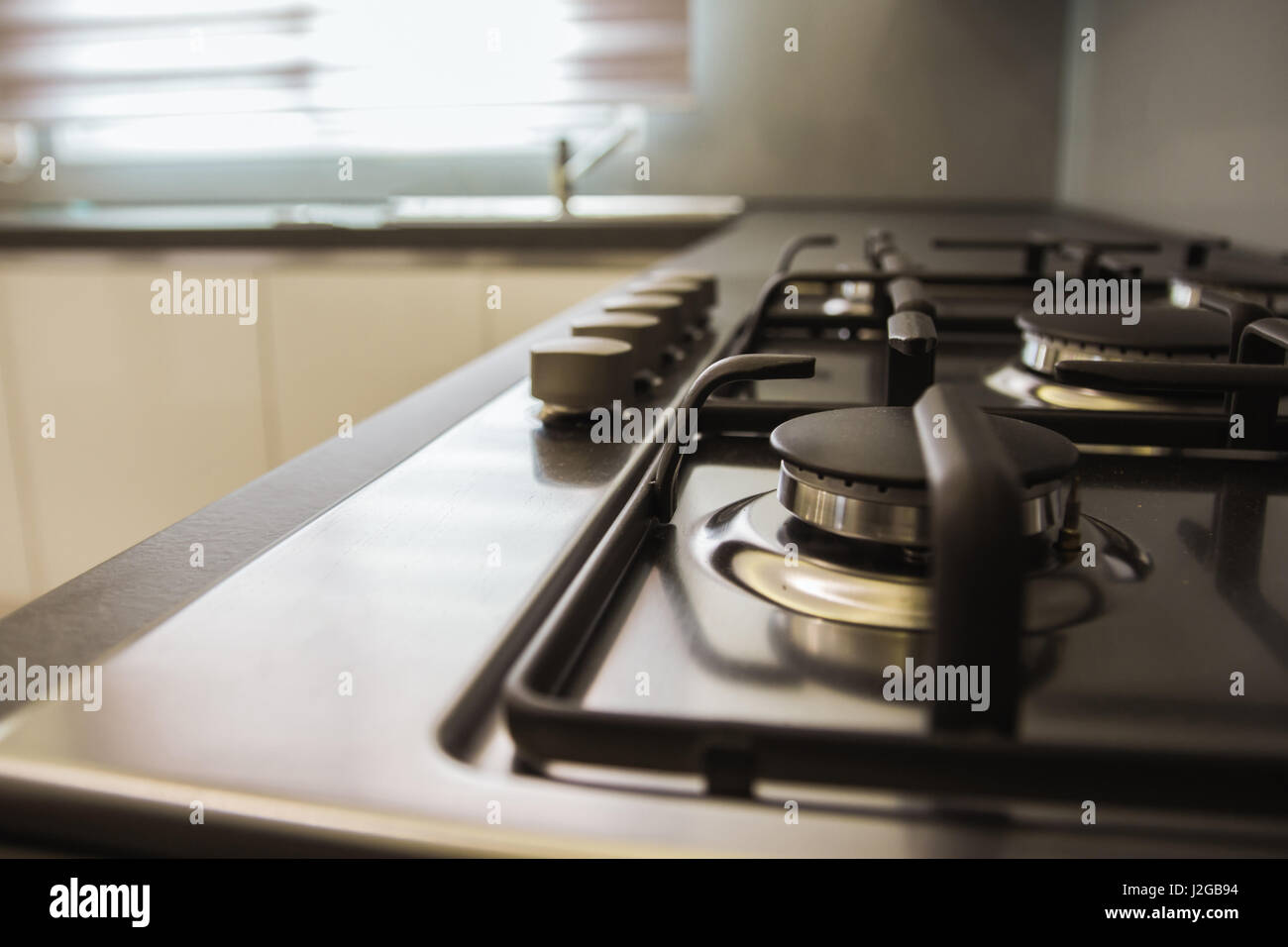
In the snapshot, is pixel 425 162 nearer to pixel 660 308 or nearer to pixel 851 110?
pixel 851 110

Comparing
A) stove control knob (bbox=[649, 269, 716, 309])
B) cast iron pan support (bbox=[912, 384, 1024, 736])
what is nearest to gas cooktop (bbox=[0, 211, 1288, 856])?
cast iron pan support (bbox=[912, 384, 1024, 736])

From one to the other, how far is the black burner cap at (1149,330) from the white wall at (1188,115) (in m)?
0.64

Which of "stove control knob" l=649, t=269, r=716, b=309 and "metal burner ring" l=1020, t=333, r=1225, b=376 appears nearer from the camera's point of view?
"metal burner ring" l=1020, t=333, r=1225, b=376

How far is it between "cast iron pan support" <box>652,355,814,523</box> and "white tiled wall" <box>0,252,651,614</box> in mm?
1349

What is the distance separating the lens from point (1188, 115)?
4.61 feet

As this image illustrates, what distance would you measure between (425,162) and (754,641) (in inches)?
96.1

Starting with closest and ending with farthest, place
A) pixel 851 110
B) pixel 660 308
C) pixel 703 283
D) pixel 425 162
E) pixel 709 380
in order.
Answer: pixel 709 380 < pixel 660 308 < pixel 703 283 < pixel 851 110 < pixel 425 162

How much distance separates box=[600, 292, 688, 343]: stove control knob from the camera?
0.71m

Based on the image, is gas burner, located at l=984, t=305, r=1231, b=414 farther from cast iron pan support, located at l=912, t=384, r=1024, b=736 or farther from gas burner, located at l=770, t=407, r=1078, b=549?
cast iron pan support, located at l=912, t=384, r=1024, b=736

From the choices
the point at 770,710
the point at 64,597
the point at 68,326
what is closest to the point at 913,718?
the point at 770,710

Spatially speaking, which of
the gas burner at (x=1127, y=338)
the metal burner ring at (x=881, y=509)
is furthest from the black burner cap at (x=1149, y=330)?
the metal burner ring at (x=881, y=509)

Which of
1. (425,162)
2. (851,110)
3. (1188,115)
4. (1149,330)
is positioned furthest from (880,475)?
(425,162)

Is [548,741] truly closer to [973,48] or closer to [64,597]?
[64,597]

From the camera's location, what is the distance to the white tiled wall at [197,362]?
5.81ft
